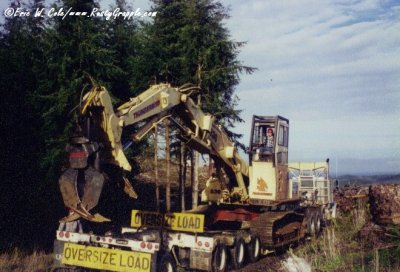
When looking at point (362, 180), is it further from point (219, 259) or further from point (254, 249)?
point (219, 259)

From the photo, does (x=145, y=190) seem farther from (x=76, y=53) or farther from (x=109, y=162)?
(x=109, y=162)

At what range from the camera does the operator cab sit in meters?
13.5

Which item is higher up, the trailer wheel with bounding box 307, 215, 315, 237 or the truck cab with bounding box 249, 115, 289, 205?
the truck cab with bounding box 249, 115, 289, 205

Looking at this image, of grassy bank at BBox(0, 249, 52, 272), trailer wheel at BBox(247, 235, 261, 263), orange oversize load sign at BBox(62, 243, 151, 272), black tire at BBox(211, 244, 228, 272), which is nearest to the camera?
orange oversize load sign at BBox(62, 243, 151, 272)

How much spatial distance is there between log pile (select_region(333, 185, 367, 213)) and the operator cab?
639cm

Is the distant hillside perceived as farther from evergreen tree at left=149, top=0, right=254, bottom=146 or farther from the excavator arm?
the excavator arm

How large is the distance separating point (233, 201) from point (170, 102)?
4.78m

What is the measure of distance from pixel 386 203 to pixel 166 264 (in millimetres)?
4780

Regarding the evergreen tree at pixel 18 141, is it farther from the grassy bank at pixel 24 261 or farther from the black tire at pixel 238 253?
the black tire at pixel 238 253

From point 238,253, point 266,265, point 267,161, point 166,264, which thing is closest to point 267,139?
point 267,161

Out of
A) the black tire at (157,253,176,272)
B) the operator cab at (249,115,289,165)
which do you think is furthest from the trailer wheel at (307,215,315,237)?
the black tire at (157,253,176,272)

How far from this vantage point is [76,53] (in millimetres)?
16562

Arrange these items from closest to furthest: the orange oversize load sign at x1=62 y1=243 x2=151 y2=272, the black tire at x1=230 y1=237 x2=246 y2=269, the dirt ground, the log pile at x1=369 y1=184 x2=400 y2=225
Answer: the orange oversize load sign at x1=62 y1=243 x2=151 y2=272, the log pile at x1=369 y1=184 x2=400 y2=225, the dirt ground, the black tire at x1=230 y1=237 x2=246 y2=269

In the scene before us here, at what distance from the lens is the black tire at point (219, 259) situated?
10.9 metres
